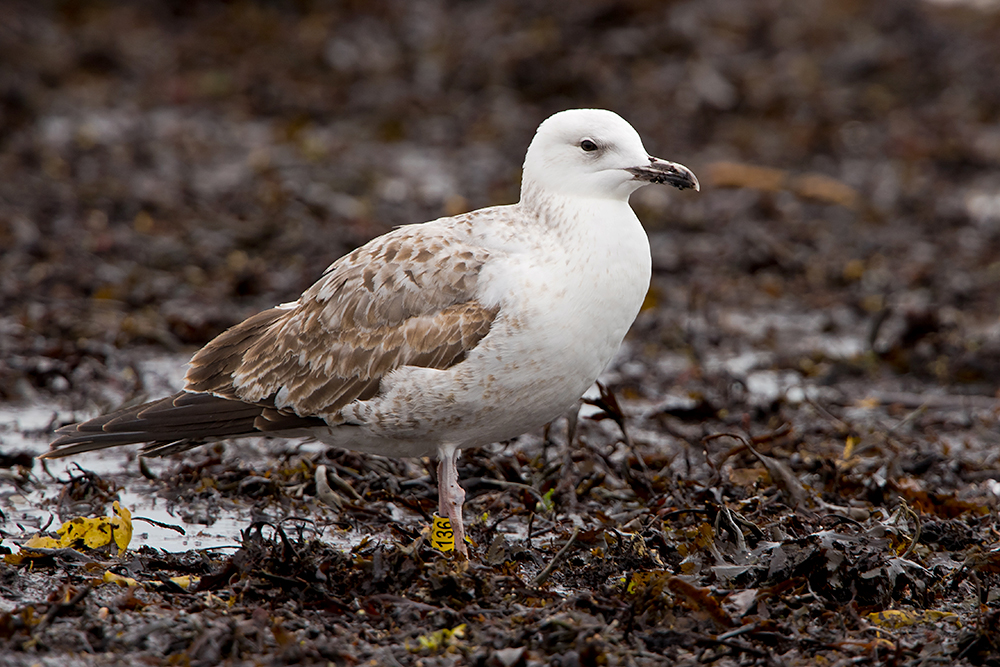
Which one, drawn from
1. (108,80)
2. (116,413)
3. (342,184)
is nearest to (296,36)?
(108,80)

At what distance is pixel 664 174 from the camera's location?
16.0 ft

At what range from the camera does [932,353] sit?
8250 millimetres

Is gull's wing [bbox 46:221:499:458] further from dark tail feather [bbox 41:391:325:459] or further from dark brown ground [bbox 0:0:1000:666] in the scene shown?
dark brown ground [bbox 0:0:1000:666]

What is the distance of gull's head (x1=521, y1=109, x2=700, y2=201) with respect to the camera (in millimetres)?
4914

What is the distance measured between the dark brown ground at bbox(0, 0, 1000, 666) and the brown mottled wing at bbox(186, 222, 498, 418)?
0.60 meters

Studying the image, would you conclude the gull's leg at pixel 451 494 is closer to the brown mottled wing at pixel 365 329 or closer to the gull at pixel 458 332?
the gull at pixel 458 332

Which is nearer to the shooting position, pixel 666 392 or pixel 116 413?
pixel 116 413

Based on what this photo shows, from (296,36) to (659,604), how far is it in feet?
38.2

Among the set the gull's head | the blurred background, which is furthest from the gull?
the blurred background

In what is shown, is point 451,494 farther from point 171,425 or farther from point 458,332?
point 171,425

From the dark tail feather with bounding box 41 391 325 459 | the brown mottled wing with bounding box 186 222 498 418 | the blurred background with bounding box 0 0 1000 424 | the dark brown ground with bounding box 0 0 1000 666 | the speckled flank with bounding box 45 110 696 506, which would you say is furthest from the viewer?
the blurred background with bounding box 0 0 1000 424

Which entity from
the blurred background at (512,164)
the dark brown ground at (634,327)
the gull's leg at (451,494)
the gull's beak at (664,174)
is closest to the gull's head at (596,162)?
the gull's beak at (664,174)

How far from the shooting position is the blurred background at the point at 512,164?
8.36 meters

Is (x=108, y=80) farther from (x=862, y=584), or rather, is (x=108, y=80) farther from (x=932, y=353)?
(x=862, y=584)
